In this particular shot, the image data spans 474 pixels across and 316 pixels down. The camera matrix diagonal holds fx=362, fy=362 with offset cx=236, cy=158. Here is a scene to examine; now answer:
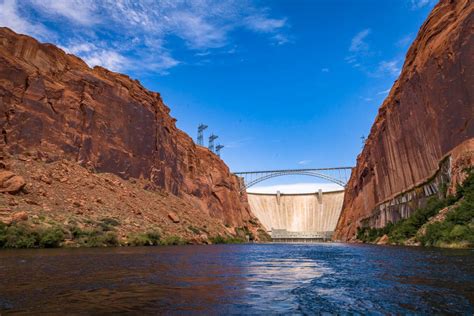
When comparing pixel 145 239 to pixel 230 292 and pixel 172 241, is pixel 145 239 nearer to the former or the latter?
pixel 172 241

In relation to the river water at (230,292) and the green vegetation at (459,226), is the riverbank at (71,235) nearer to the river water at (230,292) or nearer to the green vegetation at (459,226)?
the river water at (230,292)

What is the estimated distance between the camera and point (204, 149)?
8431 centimetres

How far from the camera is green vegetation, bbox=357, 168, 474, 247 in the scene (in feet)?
80.2

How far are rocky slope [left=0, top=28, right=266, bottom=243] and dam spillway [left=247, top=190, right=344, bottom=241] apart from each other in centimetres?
6432

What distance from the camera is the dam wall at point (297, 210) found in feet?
406

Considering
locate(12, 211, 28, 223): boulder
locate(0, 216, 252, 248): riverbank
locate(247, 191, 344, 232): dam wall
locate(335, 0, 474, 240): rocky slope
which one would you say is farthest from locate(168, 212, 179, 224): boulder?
locate(247, 191, 344, 232): dam wall

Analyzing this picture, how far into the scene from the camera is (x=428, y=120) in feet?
135

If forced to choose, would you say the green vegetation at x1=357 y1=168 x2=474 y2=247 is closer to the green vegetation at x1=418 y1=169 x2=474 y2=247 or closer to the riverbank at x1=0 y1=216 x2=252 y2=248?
the green vegetation at x1=418 y1=169 x2=474 y2=247

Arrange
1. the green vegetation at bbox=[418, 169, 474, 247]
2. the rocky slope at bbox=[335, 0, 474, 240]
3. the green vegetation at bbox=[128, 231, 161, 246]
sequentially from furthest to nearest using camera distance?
the rocky slope at bbox=[335, 0, 474, 240]
the green vegetation at bbox=[128, 231, 161, 246]
the green vegetation at bbox=[418, 169, 474, 247]

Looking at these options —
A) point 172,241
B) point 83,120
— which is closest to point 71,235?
point 172,241

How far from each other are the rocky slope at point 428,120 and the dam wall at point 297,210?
63.4 meters

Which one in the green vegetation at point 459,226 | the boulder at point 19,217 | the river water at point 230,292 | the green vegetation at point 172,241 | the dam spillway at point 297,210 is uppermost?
the dam spillway at point 297,210

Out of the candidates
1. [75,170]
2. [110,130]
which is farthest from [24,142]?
[110,130]

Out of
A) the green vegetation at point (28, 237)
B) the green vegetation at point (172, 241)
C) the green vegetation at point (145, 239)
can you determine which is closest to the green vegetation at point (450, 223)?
the green vegetation at point (172, 241)
